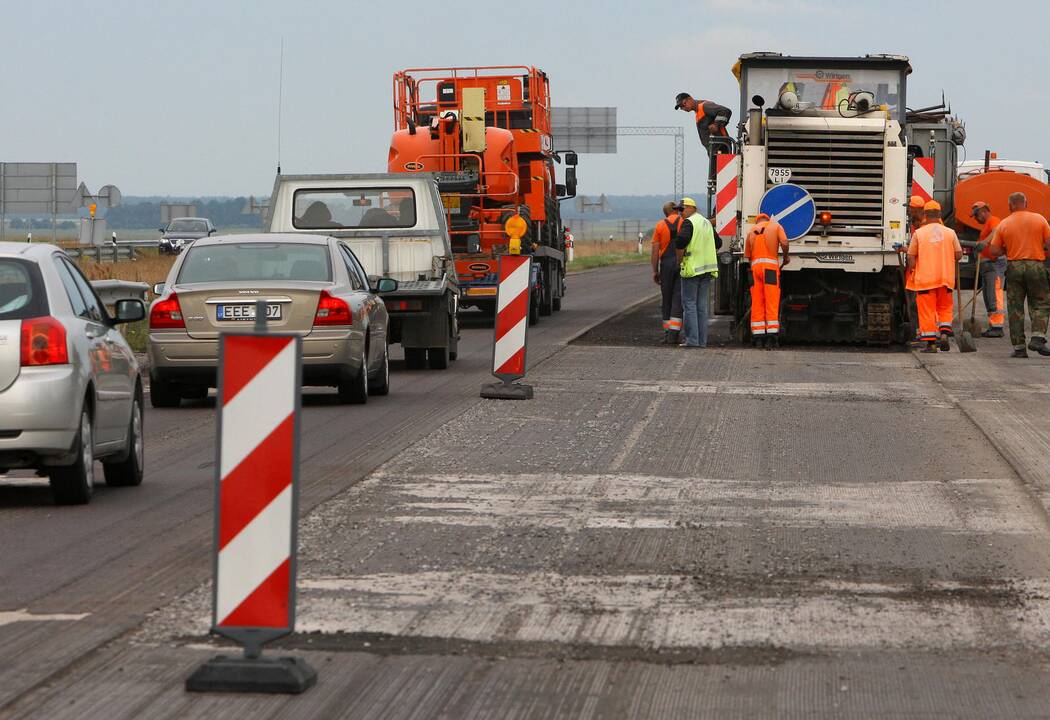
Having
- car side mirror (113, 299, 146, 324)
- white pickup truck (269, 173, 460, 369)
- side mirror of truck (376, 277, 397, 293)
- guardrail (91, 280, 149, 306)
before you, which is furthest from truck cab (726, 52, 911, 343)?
car side mirror (113, 299, 146, 324)

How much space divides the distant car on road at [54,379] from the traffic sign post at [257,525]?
12.9ft

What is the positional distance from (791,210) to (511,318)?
23.2 ft

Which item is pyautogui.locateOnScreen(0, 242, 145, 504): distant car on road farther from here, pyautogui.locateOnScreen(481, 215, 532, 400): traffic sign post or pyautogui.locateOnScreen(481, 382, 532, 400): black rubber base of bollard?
pyautogui.locateOnScreen(481, 215, 532, 400): traffic sign post

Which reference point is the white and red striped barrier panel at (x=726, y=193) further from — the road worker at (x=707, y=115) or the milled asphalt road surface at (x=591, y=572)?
the milled asphalt road surface at (x=591, y=572)

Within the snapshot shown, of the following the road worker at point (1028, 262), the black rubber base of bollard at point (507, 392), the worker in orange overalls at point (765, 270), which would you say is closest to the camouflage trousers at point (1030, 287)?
the road worker at point (1028, 262)

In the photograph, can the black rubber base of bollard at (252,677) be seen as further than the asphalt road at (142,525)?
No

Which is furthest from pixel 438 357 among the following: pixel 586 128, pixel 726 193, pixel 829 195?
pixel 586 128

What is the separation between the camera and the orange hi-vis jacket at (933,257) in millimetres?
21500

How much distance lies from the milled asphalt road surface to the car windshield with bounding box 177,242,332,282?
155cm

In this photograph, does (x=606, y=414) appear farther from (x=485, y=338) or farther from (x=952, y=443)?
(x=485, y=338)

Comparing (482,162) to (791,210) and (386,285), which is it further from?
(386,285)

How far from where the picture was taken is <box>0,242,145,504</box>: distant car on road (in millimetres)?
9320

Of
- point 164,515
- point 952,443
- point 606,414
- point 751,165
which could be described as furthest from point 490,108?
point 164,515

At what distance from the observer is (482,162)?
27.9 metres
